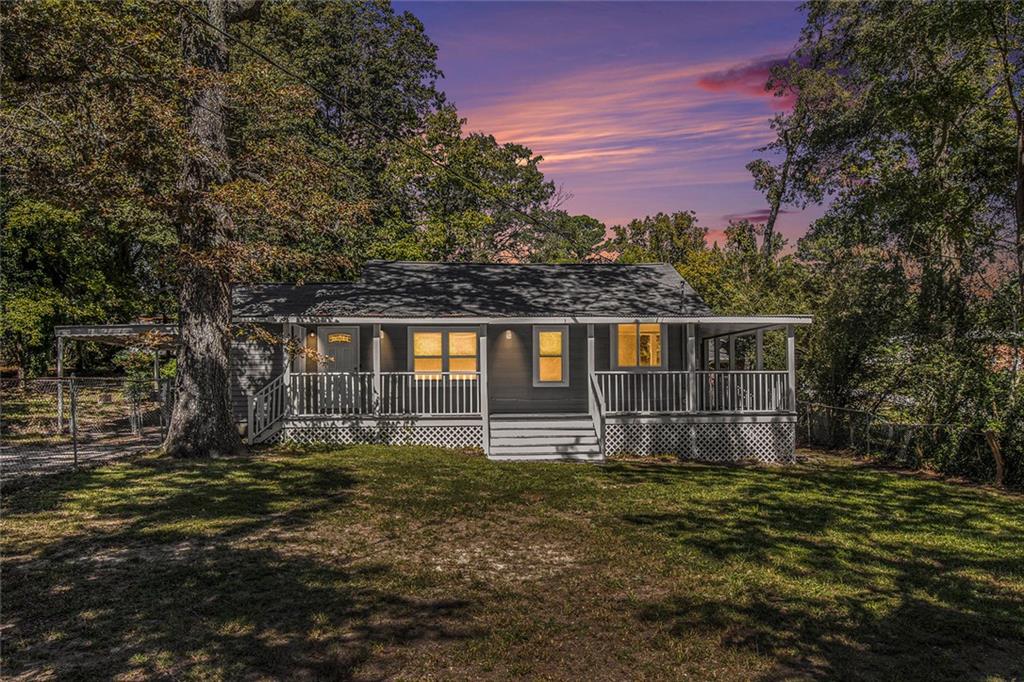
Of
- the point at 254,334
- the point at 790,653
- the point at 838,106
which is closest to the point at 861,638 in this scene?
the point at 790,653

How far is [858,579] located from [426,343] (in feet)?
43.3

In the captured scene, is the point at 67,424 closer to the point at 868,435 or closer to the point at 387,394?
the point at 387,394

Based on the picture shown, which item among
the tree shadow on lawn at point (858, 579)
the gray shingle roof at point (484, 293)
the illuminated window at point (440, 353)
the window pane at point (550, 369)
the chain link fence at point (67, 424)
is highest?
the gray shingle roof at point (484, 293)

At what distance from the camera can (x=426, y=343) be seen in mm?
18516

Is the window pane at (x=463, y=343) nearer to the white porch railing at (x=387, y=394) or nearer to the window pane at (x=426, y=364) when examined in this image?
the window pane at (x=426, y=364)

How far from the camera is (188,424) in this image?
13.5 m

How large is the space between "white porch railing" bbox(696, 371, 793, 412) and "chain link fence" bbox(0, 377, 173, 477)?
13.5 meters

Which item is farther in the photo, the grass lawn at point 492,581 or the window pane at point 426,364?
the window pane at point 426,364

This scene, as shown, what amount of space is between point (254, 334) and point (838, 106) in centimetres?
2568

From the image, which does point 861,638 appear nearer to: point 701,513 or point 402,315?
point 701,513

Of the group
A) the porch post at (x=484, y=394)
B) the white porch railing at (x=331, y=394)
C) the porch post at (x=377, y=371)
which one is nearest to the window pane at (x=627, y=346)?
the porch post at (x=484, y=394)

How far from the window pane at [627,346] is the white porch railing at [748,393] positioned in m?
2.11

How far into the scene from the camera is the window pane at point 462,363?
18.5 metres

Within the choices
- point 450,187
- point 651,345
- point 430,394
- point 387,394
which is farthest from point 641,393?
point 450,187
